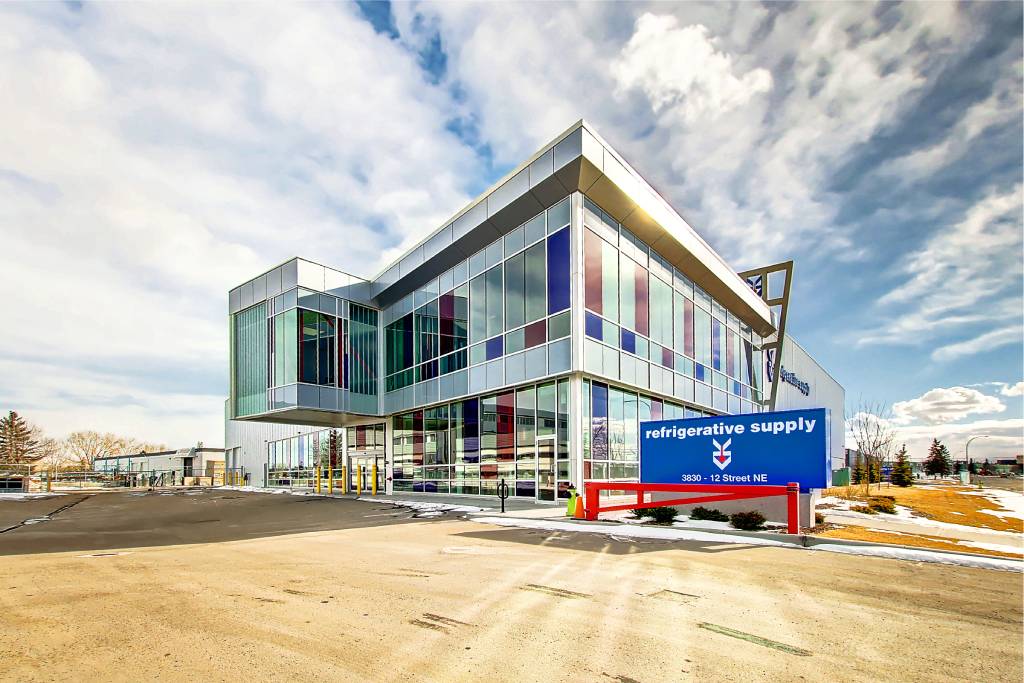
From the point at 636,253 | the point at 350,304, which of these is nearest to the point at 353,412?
the point at 350,304

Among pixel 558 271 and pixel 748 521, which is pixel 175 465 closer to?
pixel 558 271

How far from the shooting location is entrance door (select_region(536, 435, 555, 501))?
19.5 m

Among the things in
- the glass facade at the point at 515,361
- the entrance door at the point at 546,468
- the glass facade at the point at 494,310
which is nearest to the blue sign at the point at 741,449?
the glass facade at the point at 515,361

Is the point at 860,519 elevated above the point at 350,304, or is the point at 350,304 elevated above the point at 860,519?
the point at 350,304

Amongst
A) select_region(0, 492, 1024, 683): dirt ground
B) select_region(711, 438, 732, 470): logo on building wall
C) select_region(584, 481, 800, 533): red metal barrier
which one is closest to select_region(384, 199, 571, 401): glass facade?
select_region(584, 481, 800, 533): red metal barrier

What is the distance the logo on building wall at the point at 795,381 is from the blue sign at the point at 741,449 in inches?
1244

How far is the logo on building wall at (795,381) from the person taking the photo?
Answer: 45553 mm

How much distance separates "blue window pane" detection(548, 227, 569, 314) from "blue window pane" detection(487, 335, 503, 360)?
10.2 feet

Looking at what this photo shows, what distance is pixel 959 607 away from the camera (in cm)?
637

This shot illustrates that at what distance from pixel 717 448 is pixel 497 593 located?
29.7ft

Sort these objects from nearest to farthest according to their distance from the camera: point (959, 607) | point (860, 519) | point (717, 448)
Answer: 1. point (959, 607)
2. point (717, 448)
3. point (860, 519)

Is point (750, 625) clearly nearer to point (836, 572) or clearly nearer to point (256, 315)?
point (836, 572)

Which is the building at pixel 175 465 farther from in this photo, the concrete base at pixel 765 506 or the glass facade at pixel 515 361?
the concrete base at pixel 765 506

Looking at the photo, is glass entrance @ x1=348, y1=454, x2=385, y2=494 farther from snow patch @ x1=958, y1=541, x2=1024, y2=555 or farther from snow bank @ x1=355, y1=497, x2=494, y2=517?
snow patch @ x1=958, y1=541, x2=1024, y2=555
